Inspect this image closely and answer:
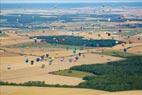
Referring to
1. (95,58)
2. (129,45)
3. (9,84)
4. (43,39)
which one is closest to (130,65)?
(95,58)

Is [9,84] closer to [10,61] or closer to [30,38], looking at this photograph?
[10,61]

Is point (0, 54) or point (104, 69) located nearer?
point (104, 69)

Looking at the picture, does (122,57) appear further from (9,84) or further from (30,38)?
(30,38)

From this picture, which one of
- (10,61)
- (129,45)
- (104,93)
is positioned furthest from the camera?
(129,45)

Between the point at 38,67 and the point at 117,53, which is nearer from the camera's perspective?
the point at 38,67

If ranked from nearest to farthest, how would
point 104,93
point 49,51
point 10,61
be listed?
point 104,93, point 10,61, point 49,51

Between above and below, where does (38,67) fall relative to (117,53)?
above

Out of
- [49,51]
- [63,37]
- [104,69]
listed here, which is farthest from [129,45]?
[104,69]

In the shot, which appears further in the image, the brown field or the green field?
the green field

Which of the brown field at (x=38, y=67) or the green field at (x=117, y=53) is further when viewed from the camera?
the green field at (x=117, y=53)
